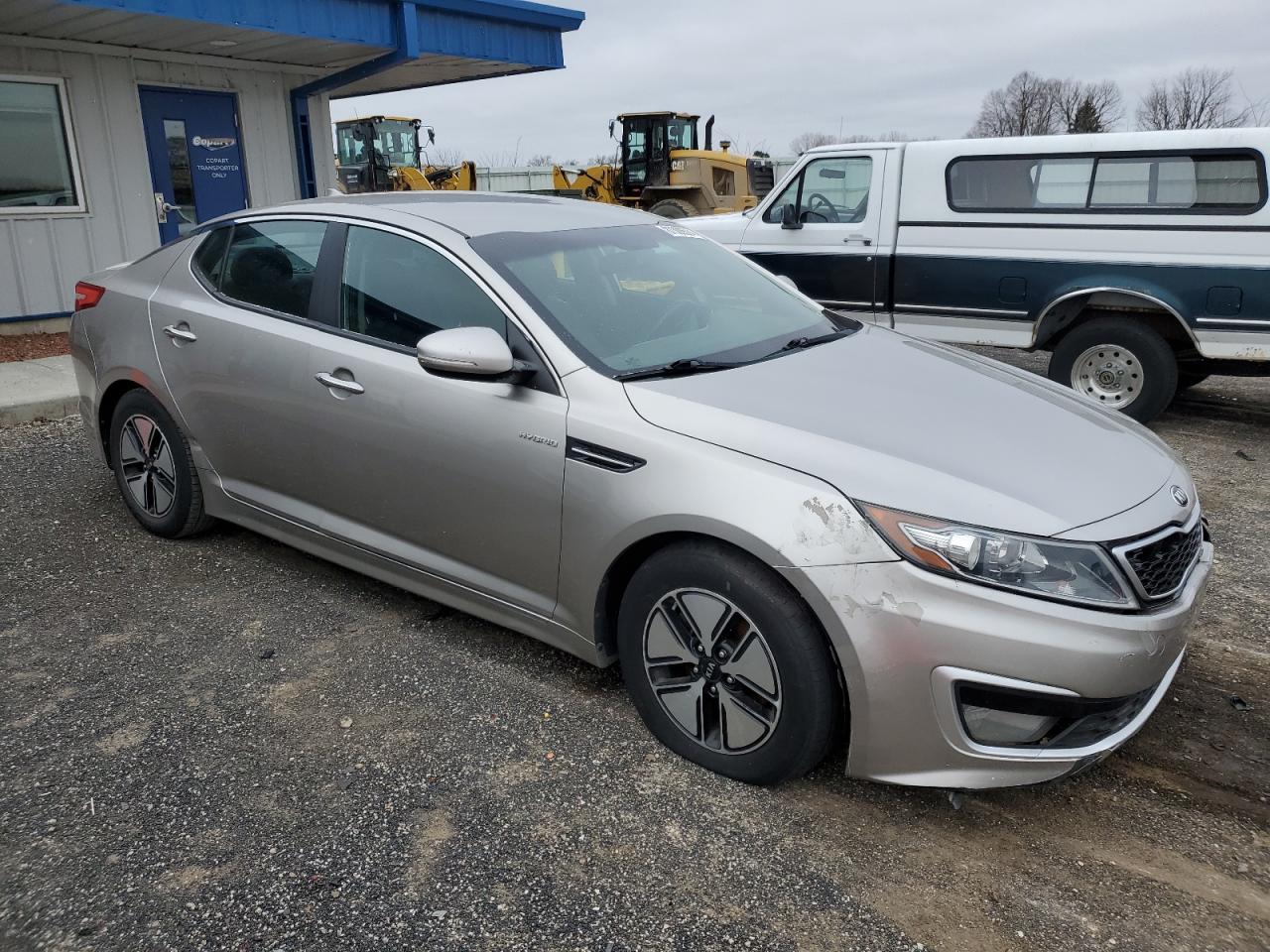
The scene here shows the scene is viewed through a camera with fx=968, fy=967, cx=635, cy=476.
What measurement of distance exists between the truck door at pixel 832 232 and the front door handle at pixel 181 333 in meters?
5.41

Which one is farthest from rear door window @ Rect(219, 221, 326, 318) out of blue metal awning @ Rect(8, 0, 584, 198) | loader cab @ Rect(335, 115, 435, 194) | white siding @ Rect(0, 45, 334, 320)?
loader cab @ Rect(335, 115, 435, 194)

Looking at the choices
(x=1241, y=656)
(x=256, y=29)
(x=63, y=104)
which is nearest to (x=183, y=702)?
(x=1241, y=656)

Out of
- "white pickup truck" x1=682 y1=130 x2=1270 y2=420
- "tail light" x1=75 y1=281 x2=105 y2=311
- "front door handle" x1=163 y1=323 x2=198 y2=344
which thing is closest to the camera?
"front door handle" x1=163 y1=323 x2=198 y2=344

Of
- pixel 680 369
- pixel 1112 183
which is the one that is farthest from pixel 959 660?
pixel 1112 183

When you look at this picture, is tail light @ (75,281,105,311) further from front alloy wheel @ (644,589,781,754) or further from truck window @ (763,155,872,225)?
truck window @ (763,155,872,225)

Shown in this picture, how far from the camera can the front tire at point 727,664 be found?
256 centimetres

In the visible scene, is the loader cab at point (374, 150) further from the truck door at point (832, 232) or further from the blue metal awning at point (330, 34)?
the truck door at point (832, 232)

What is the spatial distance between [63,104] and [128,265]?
6.10m

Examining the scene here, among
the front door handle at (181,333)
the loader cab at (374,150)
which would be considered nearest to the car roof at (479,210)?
the front door handle at (181,333)

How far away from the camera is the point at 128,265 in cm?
473

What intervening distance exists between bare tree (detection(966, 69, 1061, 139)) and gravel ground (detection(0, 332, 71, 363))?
156ft

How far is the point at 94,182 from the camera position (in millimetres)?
9680

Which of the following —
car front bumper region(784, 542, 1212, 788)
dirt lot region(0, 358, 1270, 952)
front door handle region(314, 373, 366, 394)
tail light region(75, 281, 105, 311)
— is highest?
tail light region(75, 281, 105, 311)

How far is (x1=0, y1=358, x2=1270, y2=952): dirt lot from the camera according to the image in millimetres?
2340
